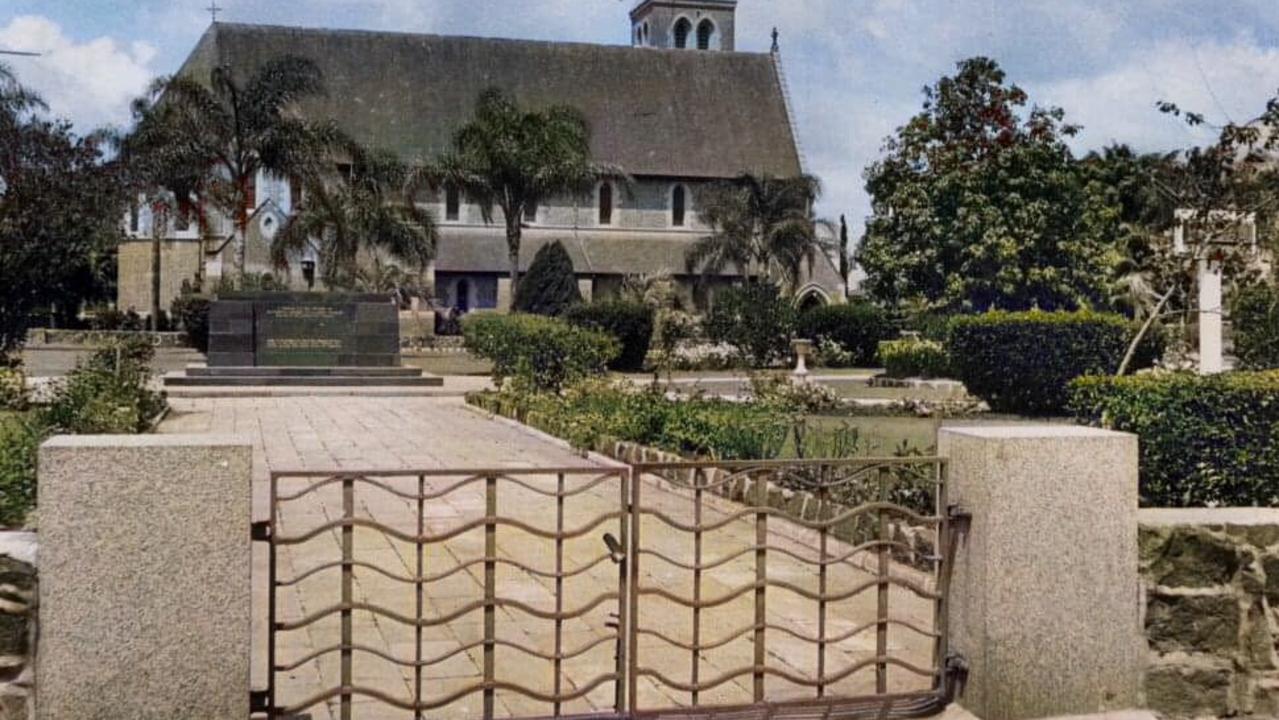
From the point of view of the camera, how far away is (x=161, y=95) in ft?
131

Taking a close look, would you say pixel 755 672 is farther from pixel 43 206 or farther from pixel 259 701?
pixel 43 206

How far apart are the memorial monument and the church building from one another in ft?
92.7

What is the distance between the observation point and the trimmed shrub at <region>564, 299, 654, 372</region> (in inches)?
1247

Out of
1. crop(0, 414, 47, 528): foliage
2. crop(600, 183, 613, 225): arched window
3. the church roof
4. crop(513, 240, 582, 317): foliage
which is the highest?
the church roof

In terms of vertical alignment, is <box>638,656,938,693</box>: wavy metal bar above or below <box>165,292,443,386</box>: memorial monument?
below

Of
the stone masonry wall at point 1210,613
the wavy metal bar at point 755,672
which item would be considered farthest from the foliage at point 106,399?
the stone masonry wall at point 1210,613

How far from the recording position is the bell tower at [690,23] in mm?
71188

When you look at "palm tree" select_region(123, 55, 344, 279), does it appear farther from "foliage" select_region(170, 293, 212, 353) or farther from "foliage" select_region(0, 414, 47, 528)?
"foliage" select_region(0, 414, 47, 528)

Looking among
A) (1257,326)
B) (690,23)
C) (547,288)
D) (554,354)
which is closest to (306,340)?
(554,354)

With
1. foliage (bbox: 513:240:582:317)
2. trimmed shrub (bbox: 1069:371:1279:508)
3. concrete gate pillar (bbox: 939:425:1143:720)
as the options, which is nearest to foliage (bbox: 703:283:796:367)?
foliage (bbox: 513:240:582:317)

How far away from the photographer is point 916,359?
2869 centimetres

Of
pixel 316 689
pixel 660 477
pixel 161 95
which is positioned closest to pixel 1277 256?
pixel 660 477

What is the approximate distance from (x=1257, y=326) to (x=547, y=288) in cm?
2146

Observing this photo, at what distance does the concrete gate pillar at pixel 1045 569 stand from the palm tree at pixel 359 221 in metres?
39.0
